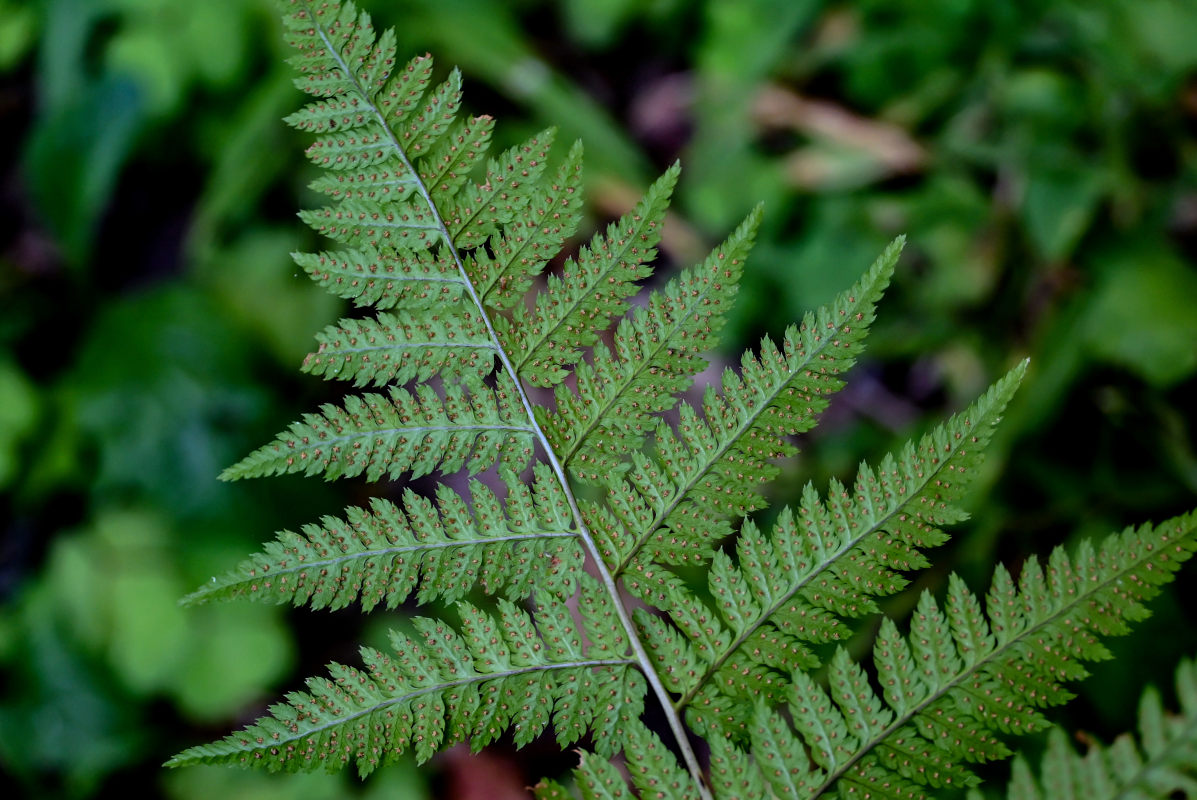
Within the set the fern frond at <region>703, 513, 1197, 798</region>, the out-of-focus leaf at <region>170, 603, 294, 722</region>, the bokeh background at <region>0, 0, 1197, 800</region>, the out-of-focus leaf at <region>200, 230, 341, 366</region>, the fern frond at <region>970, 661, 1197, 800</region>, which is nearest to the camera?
the fern frond at <region>970, 661, 1197, 800</region>

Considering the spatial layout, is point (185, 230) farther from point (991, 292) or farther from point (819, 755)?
point (819, 755)

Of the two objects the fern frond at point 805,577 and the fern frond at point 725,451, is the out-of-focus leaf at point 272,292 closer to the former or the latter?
the fern frond at point 725,451

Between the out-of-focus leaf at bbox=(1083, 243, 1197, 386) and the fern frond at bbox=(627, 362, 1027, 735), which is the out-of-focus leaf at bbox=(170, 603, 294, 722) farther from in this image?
the out-of-focus leaf at bbox=(1083, 243, 1197, 386)

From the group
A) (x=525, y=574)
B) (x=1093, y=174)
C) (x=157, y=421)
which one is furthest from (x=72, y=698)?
(x=1093, y=174)

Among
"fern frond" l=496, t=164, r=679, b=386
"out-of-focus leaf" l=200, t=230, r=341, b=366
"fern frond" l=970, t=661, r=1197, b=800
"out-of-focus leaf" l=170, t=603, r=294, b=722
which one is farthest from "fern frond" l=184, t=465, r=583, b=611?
"out-of-focus leaf" l=200, t=230, r=341, b=366

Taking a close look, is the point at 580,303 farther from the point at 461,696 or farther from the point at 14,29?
the point at 14,29

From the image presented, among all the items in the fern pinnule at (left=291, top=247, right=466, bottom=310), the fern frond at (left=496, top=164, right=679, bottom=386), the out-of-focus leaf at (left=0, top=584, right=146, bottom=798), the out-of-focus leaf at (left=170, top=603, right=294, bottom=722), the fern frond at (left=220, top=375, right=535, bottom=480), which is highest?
the fern frond at (left=496, top=164, right=679, bottom=386)

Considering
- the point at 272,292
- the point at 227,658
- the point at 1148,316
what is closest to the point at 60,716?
the point at 227,658
